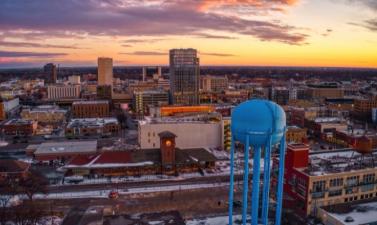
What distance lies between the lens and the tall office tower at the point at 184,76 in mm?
149000

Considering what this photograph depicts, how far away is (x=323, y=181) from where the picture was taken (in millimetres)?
49156

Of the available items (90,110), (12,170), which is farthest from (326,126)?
(90,110)

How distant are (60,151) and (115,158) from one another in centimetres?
1544

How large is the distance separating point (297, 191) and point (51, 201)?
32998 millimetres

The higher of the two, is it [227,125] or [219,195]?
[227,125]

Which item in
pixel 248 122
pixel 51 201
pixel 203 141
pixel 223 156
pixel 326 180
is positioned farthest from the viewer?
pixel 203 141

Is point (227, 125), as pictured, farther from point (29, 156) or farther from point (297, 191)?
point (29, 156)

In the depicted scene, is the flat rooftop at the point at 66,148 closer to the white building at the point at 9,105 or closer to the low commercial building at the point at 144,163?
the low commercial building at the point at 144,163

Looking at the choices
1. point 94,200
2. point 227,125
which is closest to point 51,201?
point 94,200

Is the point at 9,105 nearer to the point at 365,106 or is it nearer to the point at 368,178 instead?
the point at 365,106

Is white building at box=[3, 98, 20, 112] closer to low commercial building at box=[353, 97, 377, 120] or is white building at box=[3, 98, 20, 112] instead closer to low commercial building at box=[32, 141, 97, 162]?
low commercial building at box=[32, 141, 97, 162]

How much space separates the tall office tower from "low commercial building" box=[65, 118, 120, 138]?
44.7 m

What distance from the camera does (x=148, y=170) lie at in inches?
2574

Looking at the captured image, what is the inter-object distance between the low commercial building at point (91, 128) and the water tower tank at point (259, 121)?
7671cm
